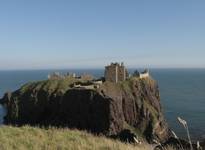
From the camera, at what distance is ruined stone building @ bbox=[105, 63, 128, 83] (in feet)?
333

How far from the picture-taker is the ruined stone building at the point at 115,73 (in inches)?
3998

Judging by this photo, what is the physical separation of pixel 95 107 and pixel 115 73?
14.6m

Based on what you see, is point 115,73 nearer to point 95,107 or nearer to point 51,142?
point 95,107

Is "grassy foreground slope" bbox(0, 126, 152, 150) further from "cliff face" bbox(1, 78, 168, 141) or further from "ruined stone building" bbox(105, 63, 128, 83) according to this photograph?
"ruined stone building" bbox(105, 63, 128, 83)

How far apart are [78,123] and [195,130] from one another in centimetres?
2756

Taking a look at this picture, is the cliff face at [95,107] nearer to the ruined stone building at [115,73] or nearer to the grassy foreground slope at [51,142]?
the ruined stone building at [115,73]

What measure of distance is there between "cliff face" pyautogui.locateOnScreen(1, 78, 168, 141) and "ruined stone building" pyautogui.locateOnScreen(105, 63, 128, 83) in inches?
90.8

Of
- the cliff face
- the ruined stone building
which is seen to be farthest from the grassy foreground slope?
the ruined stone building

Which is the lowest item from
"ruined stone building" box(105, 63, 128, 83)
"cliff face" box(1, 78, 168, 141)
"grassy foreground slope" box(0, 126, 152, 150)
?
"cliff face" box(1, 78, 168, 141)

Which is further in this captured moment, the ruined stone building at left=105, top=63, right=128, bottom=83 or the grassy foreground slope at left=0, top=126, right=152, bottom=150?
the ruined stone building at left=105, top=63, right=128, bottom=83

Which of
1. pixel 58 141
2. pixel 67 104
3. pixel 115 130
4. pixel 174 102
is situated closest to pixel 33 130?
pixel 58 141

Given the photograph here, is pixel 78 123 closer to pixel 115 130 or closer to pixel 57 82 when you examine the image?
pixel 115 130

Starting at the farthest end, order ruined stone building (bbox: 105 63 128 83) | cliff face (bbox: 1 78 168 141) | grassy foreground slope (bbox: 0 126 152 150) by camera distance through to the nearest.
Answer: ruined stone building (bbox: 105 63 128 83), cliff face (bbox: 1 78 168 141), grassy foreground slope (bbox: 0 126 152 150)

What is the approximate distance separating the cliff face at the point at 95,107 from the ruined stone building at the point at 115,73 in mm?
2307
